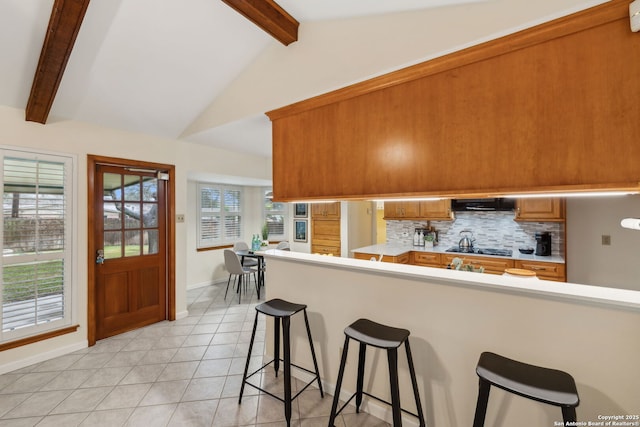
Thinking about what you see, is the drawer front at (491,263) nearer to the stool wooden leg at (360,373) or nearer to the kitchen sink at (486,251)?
the kitchen sink at (486,251)

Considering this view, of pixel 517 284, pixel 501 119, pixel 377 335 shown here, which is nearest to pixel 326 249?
pixel 377 335

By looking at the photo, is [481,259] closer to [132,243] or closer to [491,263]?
[491,263]

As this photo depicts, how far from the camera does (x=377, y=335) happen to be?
164 centimetres

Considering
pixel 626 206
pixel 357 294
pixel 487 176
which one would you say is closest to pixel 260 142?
pixel 357 294

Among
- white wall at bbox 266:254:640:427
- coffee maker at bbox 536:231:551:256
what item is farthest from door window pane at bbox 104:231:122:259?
coffee maker at bbox 536:231:551:256

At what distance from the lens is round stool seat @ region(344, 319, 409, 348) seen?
155 cm

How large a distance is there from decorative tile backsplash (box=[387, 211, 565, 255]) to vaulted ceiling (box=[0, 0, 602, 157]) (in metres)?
3.33

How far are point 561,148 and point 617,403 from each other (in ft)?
4.00

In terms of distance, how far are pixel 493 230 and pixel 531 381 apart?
3580mm

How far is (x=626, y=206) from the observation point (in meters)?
3.20

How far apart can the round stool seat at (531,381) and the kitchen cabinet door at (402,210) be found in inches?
138

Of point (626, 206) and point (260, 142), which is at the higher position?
point (260, 142)

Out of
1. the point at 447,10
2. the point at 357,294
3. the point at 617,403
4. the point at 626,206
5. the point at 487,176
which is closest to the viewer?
the point at 617,403

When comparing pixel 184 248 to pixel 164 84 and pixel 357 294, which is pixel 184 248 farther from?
pixel 357 294
